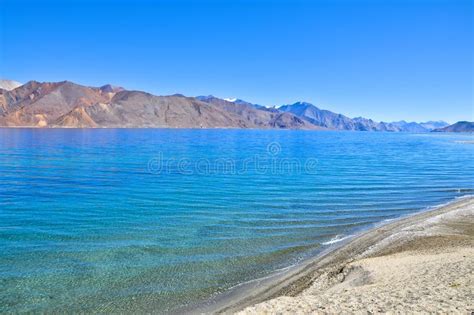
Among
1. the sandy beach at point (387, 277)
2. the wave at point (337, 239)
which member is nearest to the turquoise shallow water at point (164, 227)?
the wave at point (337, 239)

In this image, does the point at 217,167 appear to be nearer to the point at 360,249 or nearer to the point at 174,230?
the point at 174,230

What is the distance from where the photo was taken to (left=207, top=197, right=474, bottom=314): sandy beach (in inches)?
348

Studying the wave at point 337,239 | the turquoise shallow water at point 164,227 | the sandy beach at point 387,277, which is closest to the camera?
the sandy beach at point 387,277

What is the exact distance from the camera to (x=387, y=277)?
11312mm

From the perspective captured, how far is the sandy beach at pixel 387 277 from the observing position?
348 inches

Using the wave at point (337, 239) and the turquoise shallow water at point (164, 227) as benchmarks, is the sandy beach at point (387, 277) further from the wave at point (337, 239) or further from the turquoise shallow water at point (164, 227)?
the turquoise shallow water at point (164, 227)

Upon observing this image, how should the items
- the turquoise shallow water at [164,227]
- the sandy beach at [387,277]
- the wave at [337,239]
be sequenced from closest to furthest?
the sandy beach at [387,277] → the turquoise shallow water at [164,227] → the wave at [337,239]

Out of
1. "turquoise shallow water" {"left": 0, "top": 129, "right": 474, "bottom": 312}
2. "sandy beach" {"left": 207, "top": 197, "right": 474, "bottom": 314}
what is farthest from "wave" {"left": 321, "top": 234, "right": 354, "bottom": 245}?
"sandy beach" {"left": 207, "top": 197, "right": 474, "bottom": 314}

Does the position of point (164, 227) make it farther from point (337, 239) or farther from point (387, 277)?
point (387, 277)

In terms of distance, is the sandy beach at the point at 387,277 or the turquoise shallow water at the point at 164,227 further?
the turquoise shallow water at the point at 164,227

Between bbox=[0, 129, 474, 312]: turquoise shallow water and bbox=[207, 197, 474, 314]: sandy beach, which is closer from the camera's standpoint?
bbox=[207, 197, 474, 314]: sandy beach

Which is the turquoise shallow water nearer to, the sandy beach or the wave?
the wave

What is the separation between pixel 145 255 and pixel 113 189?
1603cm

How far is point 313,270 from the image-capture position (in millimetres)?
14070
